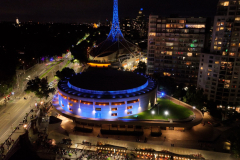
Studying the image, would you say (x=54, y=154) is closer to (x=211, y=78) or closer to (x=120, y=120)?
(x=120, y=120)

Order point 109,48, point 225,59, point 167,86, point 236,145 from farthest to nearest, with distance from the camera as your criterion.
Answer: point 109,48 < point 167,86 < point 225,59 < point 236,145

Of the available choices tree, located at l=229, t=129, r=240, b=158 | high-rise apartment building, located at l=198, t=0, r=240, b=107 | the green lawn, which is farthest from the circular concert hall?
high-rise apartment building, located at l=198, t=0, r=240, b=107

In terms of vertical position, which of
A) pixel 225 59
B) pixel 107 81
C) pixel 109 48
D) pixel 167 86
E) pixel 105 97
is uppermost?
pixel 225 59

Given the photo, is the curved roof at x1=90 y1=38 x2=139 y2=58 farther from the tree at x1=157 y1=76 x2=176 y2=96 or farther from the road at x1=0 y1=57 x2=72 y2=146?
the road at x1=0 y1=57 x2=72 y2=146

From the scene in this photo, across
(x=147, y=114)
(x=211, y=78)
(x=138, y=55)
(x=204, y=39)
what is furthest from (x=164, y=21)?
(x=147, y=114)

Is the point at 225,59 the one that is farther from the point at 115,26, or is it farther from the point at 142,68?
the point at 115,26

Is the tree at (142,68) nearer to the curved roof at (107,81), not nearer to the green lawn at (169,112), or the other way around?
the curved roof at (107,81)

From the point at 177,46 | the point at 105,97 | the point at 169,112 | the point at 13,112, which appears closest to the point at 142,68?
the point at 177,46
